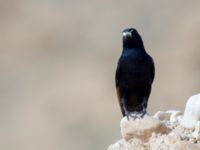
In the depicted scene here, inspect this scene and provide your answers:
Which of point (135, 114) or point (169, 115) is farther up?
point (135, 114)

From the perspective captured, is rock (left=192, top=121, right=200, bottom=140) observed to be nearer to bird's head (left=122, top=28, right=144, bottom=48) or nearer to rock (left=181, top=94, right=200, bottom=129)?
rock (left=181, top=94, right=200, bottom=129)

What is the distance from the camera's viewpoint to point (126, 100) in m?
4.10

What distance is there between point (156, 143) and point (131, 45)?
2.71 ft

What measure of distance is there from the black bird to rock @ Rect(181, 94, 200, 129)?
1.59 ft

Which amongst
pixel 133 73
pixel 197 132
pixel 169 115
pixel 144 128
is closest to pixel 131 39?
pixel 133 73

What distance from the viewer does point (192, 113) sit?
3.54 m

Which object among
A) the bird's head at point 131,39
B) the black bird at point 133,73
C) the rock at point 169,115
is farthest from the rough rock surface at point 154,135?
the bird's head at point 131,39

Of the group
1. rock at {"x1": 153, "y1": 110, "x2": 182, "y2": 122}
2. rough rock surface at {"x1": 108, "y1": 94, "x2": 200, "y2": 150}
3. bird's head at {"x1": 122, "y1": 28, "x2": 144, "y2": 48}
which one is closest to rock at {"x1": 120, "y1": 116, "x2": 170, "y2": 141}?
rough rock surface at {"x1": 108, "y1": 94, "x2": 200, "y2": 150}

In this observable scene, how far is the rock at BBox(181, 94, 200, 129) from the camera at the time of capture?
351 cm

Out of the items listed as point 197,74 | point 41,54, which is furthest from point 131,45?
point 41,54

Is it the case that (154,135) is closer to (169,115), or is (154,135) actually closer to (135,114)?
(135,114)

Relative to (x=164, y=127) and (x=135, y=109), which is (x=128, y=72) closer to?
(x=135, y=109)

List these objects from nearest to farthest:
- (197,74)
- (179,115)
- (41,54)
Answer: (179,115) < (197,74) < (41,54)

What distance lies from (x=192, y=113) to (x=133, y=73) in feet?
2.02
